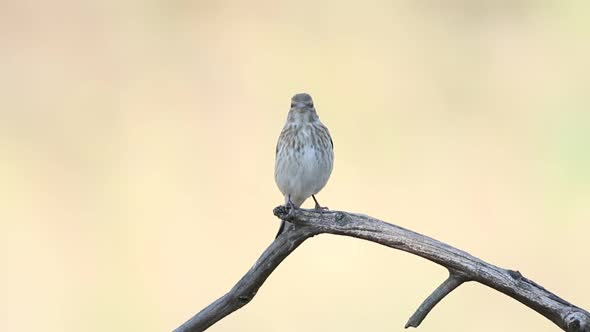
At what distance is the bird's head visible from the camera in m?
4.97

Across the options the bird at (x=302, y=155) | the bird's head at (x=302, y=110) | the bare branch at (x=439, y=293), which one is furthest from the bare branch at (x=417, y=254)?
the bird's head at (x=302, y=110)

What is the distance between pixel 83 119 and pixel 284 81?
5.92 ft

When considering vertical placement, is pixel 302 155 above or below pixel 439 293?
above

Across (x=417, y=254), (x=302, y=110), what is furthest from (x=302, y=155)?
(x=417, y=254)

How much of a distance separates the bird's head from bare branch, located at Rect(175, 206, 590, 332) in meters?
1.57

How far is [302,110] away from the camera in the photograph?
16.3 feet

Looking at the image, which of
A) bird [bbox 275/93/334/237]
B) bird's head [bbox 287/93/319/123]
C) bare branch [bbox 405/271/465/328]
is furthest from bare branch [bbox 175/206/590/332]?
bird's head [bbox 287/93/319/123]

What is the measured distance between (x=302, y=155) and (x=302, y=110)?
0.79 ft

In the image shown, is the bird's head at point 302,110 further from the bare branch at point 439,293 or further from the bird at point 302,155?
the bare branch at point 439,293

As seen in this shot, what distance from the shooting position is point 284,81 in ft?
29.3

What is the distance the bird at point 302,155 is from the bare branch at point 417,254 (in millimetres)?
1410

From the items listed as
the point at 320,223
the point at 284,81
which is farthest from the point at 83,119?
the point at 320,223

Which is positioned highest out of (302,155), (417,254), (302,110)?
(302,110)

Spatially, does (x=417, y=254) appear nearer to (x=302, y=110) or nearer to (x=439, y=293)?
(x=439, y=293)
